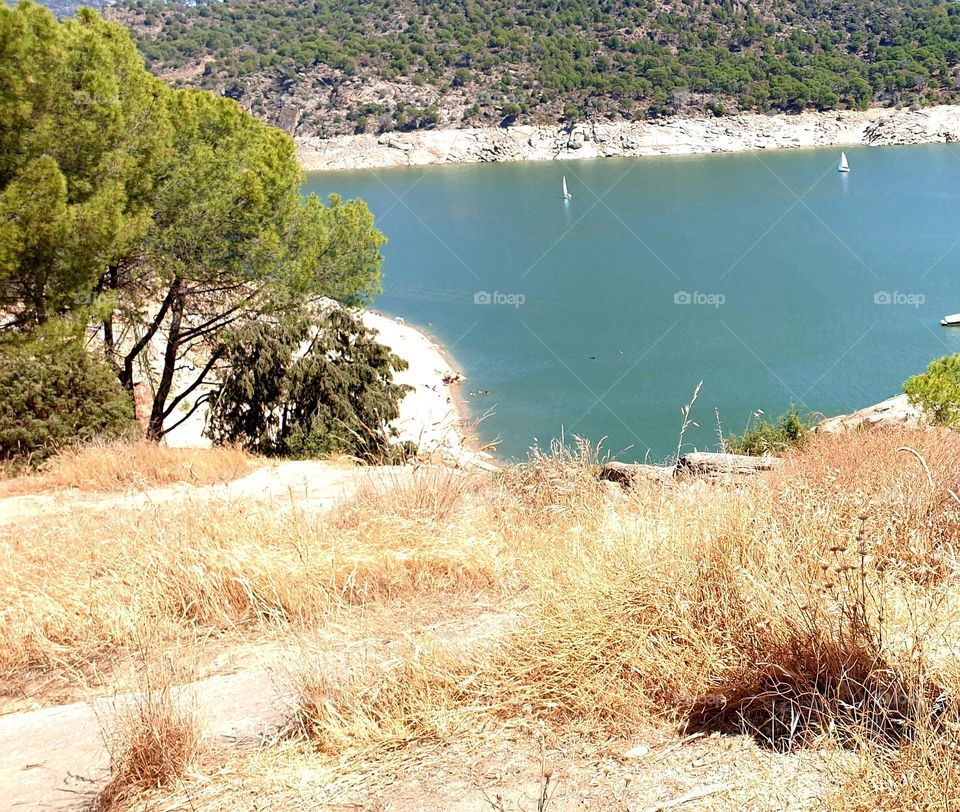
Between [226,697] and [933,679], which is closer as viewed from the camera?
[933,679]

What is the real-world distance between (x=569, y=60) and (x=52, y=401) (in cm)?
8617

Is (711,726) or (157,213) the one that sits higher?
(157,213)

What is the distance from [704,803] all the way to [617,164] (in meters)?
77.2

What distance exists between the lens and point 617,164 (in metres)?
75.1

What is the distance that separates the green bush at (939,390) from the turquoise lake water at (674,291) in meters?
4.09

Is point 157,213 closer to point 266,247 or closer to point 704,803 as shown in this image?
point 266,247

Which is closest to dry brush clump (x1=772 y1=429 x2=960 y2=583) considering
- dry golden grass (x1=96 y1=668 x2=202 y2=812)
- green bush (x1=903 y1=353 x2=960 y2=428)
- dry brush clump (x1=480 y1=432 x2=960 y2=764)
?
dry brush clump (x1=480 y1=432 x2=960 y2=764)

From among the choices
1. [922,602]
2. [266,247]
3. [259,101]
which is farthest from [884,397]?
[259,101]

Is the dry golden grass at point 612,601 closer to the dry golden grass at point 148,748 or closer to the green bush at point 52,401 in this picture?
the dry golden grass at point 148,748

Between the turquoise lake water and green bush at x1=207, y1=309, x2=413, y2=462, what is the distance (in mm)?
2015

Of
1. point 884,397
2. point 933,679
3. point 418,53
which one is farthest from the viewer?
point 418,53

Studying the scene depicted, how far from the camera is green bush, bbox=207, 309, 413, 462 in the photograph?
11555mm

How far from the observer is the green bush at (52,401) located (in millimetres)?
8977

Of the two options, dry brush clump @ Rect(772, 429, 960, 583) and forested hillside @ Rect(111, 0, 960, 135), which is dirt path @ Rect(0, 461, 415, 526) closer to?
dry brush clump @ Rect(772, 429, 960, 583)
